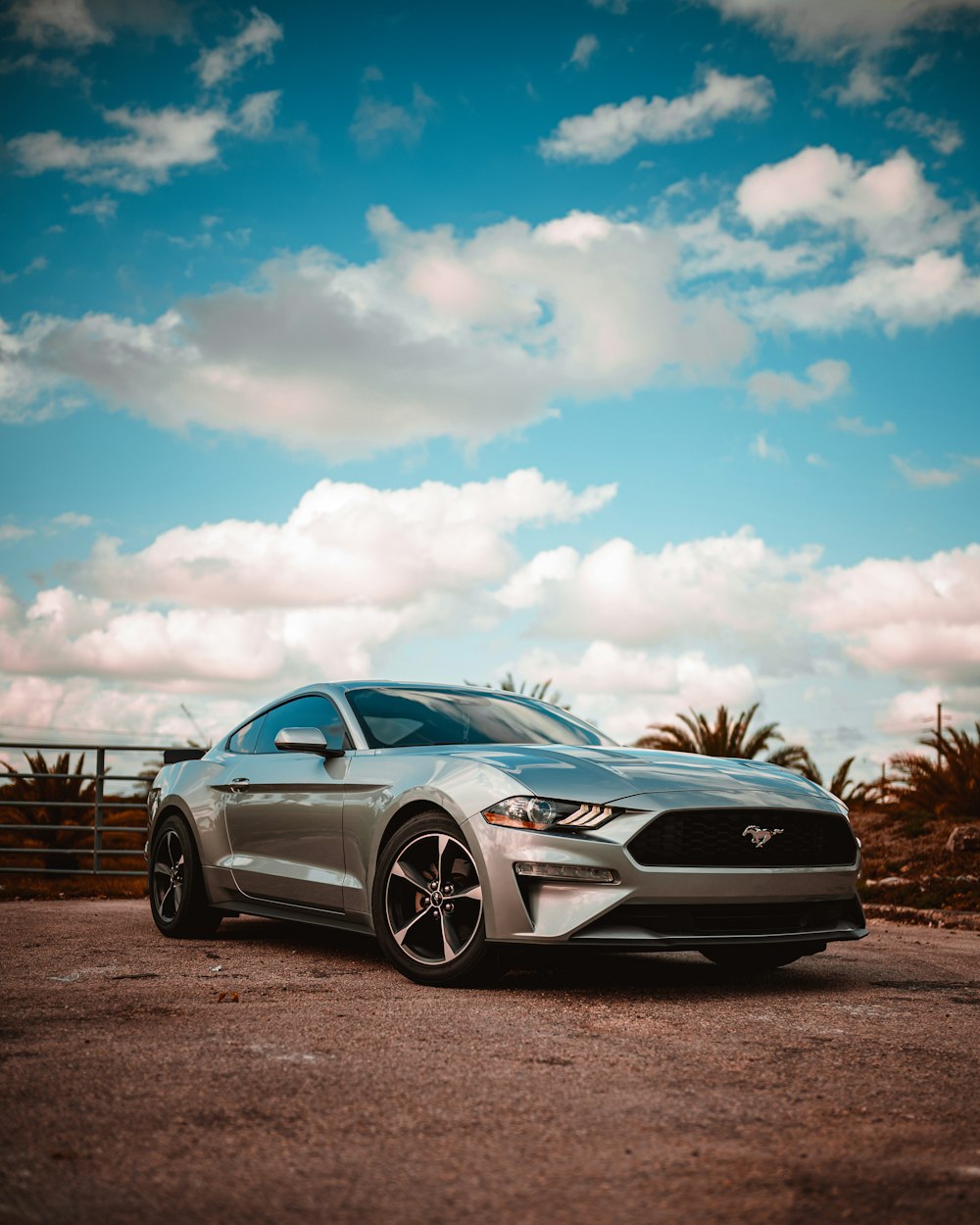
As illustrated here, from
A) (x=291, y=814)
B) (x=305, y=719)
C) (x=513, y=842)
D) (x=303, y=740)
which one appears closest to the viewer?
(x=513, y=842)

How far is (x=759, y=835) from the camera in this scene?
5207 millimetres

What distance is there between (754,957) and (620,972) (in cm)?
70

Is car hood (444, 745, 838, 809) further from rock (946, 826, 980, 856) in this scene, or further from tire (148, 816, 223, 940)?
Answer: rock (946, 826, 980, 856)

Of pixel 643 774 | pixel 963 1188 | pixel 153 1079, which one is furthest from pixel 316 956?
pixel 963 1188

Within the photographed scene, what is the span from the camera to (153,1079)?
11.2ft

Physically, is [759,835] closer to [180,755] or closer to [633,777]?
[633,777]

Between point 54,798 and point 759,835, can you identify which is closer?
point 759,835

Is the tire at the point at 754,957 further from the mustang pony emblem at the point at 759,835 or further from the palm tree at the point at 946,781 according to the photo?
the palm tree at the point at 946,781

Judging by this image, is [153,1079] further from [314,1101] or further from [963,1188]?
[963,1188]

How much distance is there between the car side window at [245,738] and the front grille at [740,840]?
3031 millimetres

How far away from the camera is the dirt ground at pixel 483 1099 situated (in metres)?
2.52

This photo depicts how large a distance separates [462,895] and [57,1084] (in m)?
2.11

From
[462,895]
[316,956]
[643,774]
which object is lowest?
[316,956]

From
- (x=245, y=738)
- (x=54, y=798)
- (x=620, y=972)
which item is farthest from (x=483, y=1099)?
(x=54, y=798)
